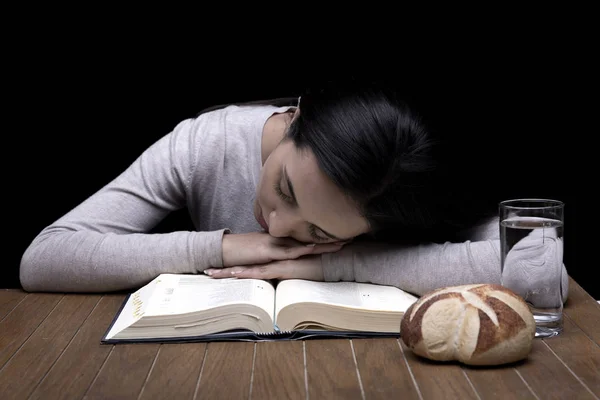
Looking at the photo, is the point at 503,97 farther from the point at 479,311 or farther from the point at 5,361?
the point at 5,361

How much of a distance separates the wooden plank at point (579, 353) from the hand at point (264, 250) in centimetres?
52

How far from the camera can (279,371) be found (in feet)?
4.57

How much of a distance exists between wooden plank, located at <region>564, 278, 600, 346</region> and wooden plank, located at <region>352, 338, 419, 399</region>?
1.19 feet

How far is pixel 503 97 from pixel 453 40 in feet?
0.73

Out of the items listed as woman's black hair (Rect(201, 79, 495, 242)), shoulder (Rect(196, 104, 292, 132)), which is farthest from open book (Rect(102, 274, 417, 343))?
shoulder (Rect(196, 104, 292, 132))

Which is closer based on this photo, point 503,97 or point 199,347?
point 199,347

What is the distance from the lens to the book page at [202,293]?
1573mm

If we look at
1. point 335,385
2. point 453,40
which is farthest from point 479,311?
point 453,40

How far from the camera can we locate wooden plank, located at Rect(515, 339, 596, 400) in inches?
51.5

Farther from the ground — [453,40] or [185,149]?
[453,40]

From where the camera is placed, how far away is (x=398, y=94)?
5.98ft

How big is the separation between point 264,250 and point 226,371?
0.50 meters

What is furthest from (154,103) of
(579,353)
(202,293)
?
(579,353)

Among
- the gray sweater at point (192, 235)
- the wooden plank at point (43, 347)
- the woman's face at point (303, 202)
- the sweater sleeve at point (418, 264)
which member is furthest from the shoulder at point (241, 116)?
the wooden plank at point (43, 347)
